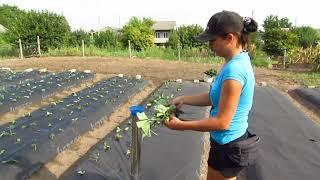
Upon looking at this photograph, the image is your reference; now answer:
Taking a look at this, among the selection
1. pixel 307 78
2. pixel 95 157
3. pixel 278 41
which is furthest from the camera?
pixel 278 41

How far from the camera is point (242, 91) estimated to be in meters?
2.13

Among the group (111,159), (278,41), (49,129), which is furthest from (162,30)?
(111,159)

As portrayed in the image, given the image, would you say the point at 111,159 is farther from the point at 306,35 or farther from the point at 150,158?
the point at 306,35

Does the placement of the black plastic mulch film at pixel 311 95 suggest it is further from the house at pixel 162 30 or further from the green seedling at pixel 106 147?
the house at pixel 162 30

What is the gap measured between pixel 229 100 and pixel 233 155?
43 cm

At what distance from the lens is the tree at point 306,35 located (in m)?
28.9

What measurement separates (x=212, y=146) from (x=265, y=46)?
78.8 ft

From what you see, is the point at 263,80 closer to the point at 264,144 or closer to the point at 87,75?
the point at 87,75

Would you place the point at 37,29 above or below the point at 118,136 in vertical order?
above

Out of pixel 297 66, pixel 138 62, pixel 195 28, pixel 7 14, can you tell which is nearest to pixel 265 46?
pixel 195 28

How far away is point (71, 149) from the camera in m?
5.49

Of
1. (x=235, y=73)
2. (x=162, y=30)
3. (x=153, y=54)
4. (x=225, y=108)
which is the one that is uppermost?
(x=162, y=30)

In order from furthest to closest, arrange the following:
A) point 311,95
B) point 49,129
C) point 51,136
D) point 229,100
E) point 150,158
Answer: point 311,95, point 49,129, point 51,136, point 150,158, point 229,100

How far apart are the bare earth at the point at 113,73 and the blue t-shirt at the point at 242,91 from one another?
2.00 m
